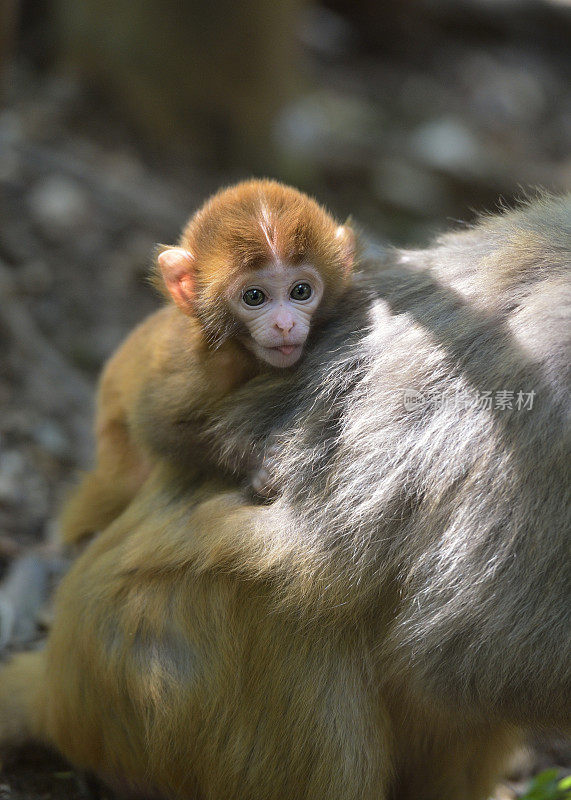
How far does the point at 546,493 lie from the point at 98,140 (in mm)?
6361

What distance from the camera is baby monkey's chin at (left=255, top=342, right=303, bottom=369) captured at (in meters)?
3.26

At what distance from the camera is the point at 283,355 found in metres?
3.27

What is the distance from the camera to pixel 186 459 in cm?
348

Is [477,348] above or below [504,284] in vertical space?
below

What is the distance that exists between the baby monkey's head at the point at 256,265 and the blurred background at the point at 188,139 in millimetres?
912

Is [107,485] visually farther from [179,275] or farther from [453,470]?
[453,470]

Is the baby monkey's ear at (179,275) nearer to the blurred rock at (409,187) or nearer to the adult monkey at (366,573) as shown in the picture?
the adult monkey at (366,573)

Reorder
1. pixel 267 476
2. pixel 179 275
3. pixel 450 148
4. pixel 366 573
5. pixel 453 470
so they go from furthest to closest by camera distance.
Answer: pixel 450 148, pixel 179 275, pixel 267 476, pixel 366 573, pixel 453 470

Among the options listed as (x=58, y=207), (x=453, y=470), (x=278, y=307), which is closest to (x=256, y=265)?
(x=278, y=307)

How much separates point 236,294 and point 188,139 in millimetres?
5434

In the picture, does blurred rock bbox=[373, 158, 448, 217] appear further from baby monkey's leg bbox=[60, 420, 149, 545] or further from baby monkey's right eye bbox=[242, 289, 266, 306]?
baby monkey's right eye bbox=[242, 289, 266, 306]

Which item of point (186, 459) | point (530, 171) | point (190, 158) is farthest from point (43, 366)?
point (530, 171)

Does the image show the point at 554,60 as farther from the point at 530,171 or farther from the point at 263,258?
the point at 263,258

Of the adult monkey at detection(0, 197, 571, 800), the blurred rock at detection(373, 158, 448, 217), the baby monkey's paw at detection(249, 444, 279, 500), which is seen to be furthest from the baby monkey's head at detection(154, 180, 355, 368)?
the blurred rock at detection(373, 158, 448, 217)
